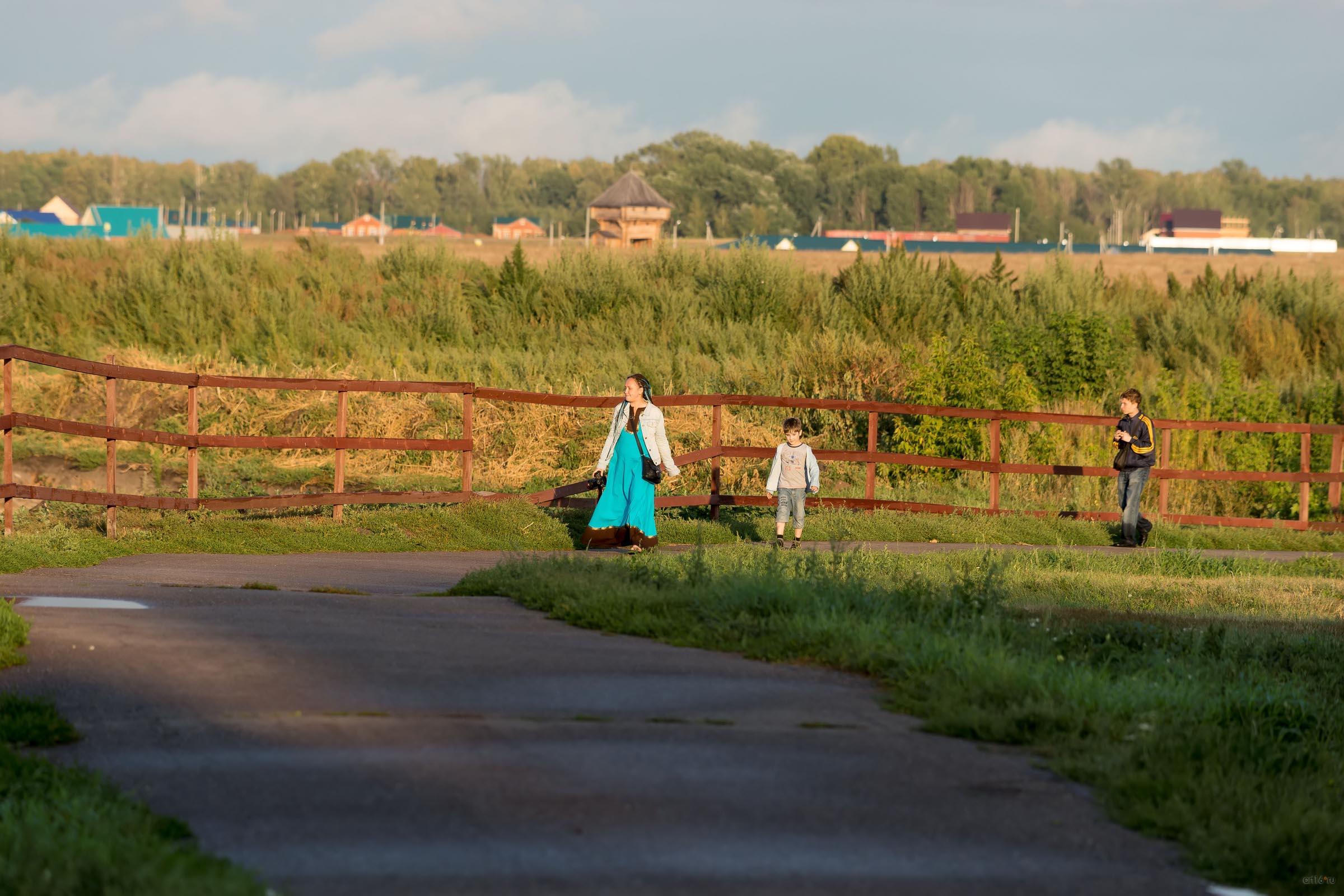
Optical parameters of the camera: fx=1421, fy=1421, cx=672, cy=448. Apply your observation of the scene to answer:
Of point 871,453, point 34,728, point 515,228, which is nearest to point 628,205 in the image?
point 515,228

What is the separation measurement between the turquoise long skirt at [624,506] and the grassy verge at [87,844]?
8.00 metres

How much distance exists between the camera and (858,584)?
8.98 meters

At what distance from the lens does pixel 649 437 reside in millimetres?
13070

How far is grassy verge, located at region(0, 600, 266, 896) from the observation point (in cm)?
395

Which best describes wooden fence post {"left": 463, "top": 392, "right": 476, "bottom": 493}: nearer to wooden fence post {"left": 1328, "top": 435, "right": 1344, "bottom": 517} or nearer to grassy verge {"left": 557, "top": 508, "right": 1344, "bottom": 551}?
grassy verge {"left": 557, "top": 508, "right": 1344, "bottom": 551}

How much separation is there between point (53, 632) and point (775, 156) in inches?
5328

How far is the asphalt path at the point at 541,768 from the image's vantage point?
14.8 feet

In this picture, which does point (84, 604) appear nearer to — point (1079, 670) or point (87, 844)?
point (87, 844)

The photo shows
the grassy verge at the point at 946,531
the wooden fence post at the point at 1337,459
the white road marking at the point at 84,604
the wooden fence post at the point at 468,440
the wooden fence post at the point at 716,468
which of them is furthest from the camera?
the wooden fence post at the point at 1337,459

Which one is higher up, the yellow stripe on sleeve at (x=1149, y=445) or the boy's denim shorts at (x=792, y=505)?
the yellow stripe on sleeve at (x=1149, y=445)

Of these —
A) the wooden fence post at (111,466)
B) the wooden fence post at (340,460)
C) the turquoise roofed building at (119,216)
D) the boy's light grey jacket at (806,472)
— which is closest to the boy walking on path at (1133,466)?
the boy's light grey jacket at (806,472)

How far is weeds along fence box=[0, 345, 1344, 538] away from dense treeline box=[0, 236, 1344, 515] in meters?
1.56

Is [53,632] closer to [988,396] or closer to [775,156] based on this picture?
[988,396]

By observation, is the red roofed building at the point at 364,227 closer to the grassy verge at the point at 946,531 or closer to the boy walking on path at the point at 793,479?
the grassy verge at the point at 946,531
